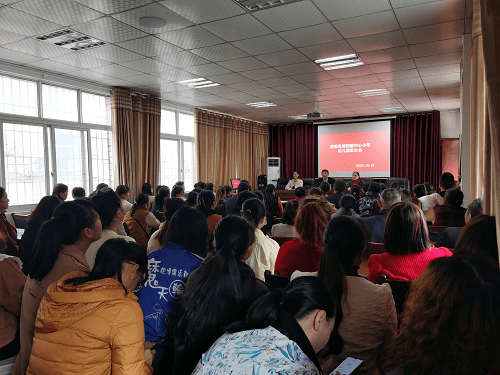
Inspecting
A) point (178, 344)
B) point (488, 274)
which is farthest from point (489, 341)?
point (178, 344)

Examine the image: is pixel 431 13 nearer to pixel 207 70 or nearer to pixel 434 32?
pixel 434 32

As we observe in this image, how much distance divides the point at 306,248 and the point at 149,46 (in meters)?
3.74

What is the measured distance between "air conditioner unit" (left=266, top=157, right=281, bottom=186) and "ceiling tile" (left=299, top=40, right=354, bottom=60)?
7500mm

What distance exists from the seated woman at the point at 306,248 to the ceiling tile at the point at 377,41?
3238 millimetres

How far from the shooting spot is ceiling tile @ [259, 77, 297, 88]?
6.63m

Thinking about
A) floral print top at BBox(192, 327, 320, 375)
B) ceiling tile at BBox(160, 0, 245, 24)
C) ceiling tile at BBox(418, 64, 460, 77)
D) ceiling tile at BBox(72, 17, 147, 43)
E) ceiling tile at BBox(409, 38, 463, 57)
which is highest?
ceiling tile at BBox(409, 38, 463, 57)

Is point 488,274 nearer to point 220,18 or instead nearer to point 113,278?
point 113,278

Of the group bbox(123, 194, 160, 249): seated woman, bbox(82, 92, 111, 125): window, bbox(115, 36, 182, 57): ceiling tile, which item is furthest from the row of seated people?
bbox(82, 92, 111, 125): window

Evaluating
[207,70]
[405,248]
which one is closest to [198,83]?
[207,70]

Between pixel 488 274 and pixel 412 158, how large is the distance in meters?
11.6

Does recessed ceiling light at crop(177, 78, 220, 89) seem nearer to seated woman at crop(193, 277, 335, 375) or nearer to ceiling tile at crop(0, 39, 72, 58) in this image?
ceiling tile at crop(0, 39, 72, 58)

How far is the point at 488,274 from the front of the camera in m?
0.80

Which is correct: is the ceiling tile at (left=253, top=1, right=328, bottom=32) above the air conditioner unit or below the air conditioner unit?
above

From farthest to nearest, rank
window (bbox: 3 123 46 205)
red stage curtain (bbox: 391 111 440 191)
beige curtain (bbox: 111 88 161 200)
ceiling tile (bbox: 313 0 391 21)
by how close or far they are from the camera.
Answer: red stage curtain (bbox: 391 111 440 191) < beige curtain (bbox: 111 88 161 200) < window (bbox: 3 123 46 205) < ceiling tile (bbox: 313 0 391 21)
